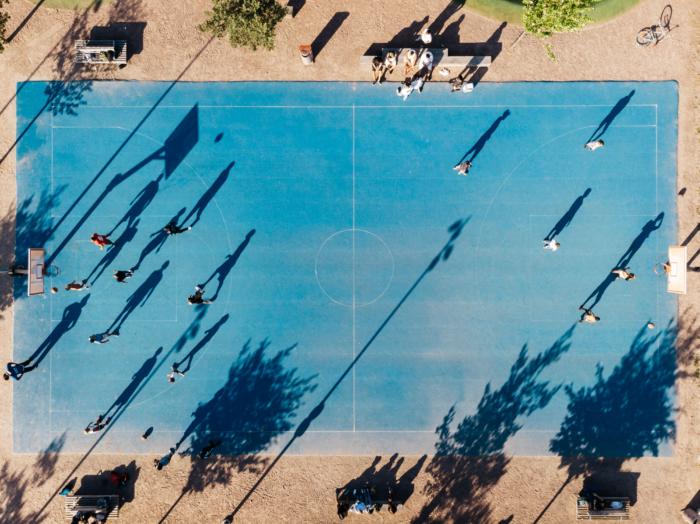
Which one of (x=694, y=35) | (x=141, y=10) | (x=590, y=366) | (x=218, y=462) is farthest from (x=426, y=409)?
(x=141, y=10)

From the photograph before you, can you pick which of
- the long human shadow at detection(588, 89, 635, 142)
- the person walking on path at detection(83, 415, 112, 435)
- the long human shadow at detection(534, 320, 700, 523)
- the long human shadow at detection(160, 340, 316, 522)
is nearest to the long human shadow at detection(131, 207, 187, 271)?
the long human shadow at detection(160, 340, 316, 522)

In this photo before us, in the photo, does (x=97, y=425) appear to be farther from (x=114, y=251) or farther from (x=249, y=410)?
(x=114, y=251)

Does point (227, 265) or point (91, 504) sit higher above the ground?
point (227, 265)

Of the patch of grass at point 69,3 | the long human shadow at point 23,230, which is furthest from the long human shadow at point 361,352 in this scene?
the patch of grass at point 69,3

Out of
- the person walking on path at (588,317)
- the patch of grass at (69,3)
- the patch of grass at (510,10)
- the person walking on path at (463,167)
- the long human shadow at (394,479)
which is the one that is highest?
the patch of grass at (510,10)

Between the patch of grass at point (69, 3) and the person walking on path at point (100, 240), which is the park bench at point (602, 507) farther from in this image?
the patch of grass at point (69, 3)

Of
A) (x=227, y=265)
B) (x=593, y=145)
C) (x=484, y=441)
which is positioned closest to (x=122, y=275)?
(x=227, y=265)
